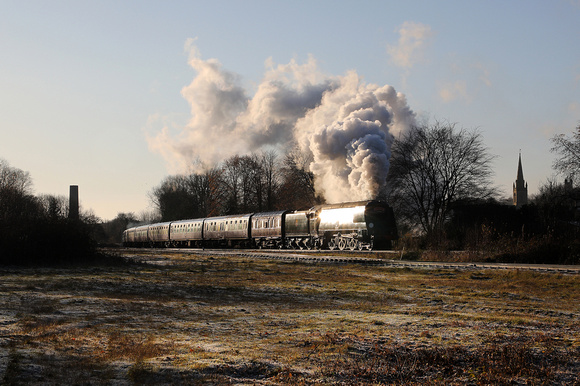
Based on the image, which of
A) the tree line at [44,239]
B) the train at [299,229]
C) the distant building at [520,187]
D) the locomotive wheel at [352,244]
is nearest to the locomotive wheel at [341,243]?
the train at [299,229]

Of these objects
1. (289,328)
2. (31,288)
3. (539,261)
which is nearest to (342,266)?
(539,261)

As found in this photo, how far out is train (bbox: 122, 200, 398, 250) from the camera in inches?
1421

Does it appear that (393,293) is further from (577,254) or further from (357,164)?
(357,164)

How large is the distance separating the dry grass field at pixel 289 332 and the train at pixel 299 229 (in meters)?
17.7

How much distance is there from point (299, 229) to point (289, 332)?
34409mm

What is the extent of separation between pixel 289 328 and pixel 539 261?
783 inches

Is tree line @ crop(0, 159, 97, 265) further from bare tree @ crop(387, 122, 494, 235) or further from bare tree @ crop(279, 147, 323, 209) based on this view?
bare tree @ crop(279, 147, 323, 209)

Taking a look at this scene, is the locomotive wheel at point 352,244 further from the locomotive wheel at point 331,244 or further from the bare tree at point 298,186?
the bare tree at point 298,186

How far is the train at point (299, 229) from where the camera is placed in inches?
1421

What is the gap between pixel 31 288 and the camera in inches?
625

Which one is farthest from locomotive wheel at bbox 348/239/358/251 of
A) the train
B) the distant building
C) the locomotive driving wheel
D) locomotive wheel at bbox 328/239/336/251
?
the distant building

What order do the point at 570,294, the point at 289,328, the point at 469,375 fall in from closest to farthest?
the point at 469,375 → the point at 289,328 → the point at 570,294

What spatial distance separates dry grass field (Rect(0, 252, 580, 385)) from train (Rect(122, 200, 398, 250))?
58.0ft

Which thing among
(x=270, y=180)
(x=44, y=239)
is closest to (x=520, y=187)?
(x=270, y=180)
